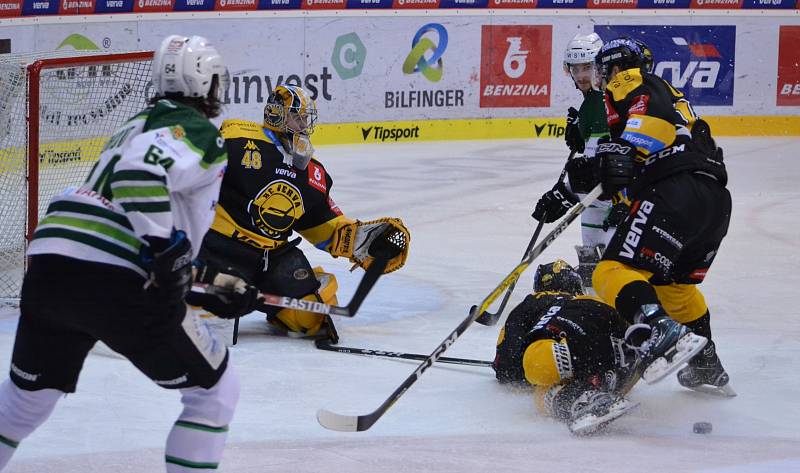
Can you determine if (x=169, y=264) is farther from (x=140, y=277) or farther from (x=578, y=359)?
(x=578, y=359)

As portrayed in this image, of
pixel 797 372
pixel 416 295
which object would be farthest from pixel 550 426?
pixel 416 295

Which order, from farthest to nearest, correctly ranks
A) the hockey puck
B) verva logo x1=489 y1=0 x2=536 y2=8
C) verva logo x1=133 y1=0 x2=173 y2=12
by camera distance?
verva logo x1=489 y1=0 x2=536 y2=8 < verva logo x1=133 y1=0 x2=173 y2=12 < the hockey puck

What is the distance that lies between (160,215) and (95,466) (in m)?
1.07

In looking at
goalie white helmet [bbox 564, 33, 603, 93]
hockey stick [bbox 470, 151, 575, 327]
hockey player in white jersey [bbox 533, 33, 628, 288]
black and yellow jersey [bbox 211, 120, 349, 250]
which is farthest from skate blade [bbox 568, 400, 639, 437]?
goalie white helmet [bbox 564, 33, 603, 93]

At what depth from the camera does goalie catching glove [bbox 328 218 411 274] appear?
4.77m

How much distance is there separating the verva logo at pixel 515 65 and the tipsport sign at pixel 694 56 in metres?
0.57

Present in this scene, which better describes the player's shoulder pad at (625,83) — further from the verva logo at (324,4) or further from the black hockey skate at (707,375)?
the verva logo at (324,4)

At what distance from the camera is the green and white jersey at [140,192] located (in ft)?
8.09

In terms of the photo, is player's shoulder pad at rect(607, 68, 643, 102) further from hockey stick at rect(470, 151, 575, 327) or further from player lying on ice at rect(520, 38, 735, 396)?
hockey stick at rect(470, 151, 575, 327)

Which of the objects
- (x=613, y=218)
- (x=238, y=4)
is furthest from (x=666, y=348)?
(x=238, y=4)

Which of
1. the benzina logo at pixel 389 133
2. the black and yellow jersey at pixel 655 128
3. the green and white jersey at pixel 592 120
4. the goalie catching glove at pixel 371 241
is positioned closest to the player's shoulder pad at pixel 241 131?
the goalie catching glove at pixel 371 241

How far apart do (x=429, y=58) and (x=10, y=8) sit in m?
3.70

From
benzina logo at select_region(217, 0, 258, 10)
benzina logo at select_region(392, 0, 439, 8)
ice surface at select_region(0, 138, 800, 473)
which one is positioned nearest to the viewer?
ice surface at select_region(0, 138, 800, 473)

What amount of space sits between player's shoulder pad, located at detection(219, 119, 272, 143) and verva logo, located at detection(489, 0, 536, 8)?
21.8ft
